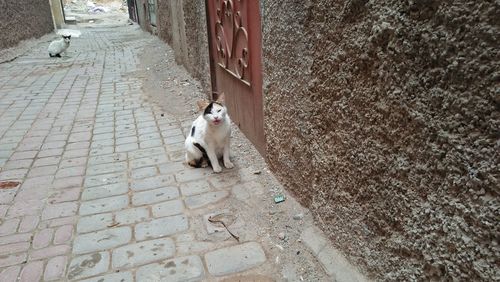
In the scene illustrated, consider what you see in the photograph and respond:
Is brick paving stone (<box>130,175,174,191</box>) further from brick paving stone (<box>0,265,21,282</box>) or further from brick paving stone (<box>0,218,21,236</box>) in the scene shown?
brick paving stone (<box>0,265,21,282</box>)

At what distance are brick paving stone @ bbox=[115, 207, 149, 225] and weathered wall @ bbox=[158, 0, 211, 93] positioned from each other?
9.09 ft

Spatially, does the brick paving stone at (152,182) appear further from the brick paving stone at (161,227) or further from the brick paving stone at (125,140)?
the brick paving stone at (125,140)

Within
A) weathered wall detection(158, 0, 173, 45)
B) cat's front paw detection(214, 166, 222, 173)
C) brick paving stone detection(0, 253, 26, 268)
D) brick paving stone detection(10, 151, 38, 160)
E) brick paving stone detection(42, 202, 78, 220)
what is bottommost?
brick paving stone detection(0, 253, 26, 268)

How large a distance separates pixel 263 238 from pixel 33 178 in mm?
2276

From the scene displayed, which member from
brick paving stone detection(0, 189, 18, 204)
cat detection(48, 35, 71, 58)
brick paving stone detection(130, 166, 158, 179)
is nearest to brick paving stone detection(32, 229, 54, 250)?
brick paving stone detection(0, 189, 18, 204)

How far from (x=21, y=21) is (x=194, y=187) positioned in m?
12.5

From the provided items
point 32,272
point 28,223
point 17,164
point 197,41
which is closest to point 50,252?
point 32,272

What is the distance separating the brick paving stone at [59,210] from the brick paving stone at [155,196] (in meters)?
0.45

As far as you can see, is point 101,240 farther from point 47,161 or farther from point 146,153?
point 47,161

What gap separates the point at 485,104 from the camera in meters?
1.15

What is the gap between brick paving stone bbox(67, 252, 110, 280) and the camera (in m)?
2.20

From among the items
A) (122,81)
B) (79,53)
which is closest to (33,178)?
(122,81)

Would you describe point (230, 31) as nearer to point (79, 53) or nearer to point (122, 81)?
point (122, 81)

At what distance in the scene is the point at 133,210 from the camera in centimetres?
284
